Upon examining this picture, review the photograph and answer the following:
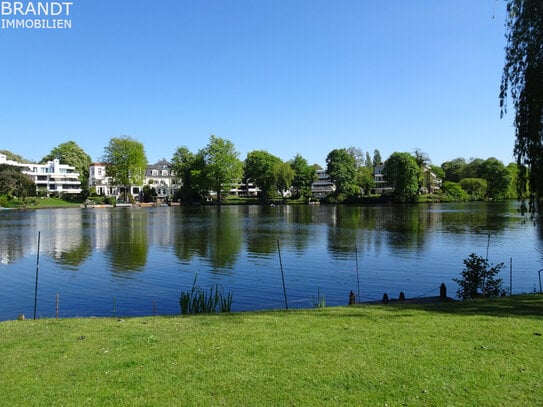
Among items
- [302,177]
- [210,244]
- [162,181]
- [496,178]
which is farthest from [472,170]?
[210,244]

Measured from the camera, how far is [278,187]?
14088 cm

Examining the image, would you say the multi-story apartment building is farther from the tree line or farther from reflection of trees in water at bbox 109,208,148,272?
reflection of trees in water at bbox 109,208,148,272

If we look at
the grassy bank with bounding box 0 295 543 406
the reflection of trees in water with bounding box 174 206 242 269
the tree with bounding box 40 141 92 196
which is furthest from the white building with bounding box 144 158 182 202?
the grassy bank with bounding box 0 295 543 406

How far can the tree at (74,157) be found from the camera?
144250 millimetres

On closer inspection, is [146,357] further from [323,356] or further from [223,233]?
[223,233]

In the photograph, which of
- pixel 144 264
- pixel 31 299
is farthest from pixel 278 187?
pixel 31 299

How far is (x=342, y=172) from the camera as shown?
13150 centimetres

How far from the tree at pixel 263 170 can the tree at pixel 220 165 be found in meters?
11.3

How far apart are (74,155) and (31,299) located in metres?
142

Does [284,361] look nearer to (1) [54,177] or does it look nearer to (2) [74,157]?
(1) [54,177]

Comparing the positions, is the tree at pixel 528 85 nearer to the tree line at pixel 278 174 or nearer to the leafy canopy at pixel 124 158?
the tree line at pixel 278 174

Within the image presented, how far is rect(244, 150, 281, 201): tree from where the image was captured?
137 m

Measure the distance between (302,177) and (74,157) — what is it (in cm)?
8172

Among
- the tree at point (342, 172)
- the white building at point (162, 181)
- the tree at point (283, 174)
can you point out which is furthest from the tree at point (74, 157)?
the tree at point (342, 172)
